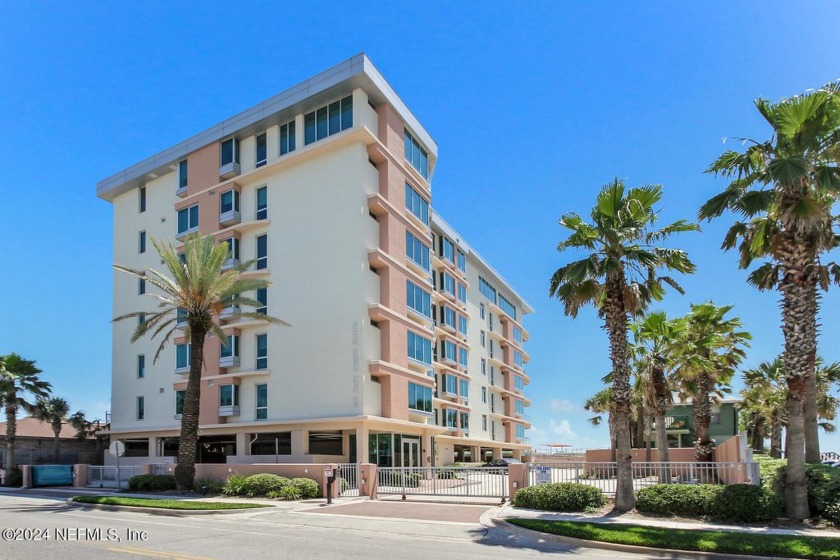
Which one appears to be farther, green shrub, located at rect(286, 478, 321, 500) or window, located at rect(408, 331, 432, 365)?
window, located at rect(408, 331, 432, 365)

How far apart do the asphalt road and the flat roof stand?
919 inches

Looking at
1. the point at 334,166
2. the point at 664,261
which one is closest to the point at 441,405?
the point at 334,166

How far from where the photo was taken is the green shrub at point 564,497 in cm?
1919

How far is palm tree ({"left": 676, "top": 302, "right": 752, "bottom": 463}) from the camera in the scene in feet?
92.6

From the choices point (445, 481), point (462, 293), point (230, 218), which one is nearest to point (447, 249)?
point (462, 293)

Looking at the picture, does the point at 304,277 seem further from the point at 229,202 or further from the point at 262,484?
the point at 262,484

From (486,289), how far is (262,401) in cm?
3659

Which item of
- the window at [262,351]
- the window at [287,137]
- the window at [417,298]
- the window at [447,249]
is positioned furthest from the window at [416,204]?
the window at [447,249]

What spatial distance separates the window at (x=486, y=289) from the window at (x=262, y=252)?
31.7 metres

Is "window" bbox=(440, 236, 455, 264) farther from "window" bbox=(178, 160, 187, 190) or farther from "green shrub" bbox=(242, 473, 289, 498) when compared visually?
"green shrub" bbox=(242, 473, 289, 498)

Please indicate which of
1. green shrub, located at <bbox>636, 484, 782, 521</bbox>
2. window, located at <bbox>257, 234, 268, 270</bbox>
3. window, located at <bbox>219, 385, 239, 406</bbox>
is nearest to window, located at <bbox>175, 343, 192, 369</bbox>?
window, located at <bbox>219, 385, 239, 406</bbox>

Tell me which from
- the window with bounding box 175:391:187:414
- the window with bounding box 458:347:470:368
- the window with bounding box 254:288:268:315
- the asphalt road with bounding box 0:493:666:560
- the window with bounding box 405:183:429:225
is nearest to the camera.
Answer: the asphalt road with bounding box 0:493:666:560

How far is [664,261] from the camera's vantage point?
19.9 meters

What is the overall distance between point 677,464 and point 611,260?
663cm
